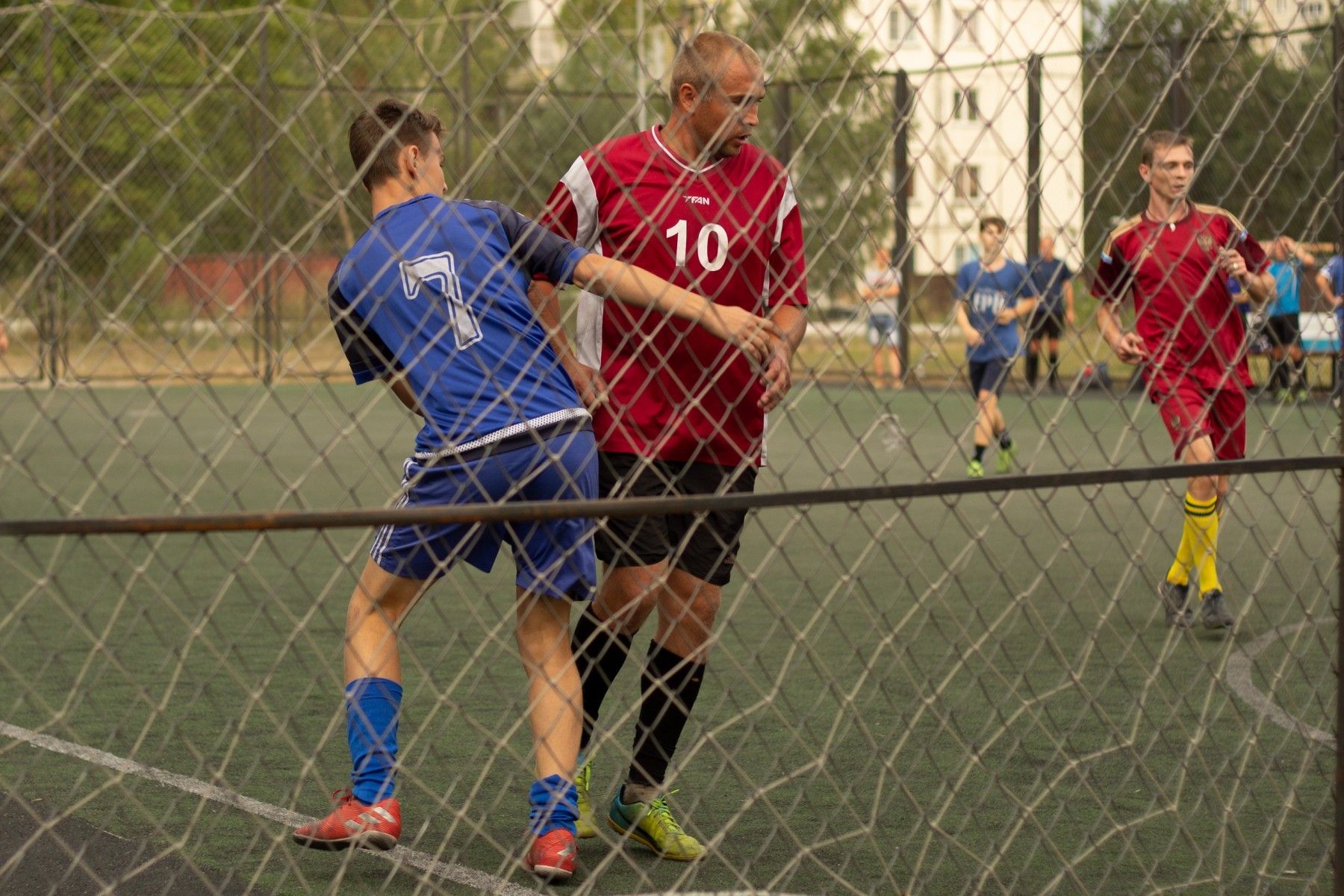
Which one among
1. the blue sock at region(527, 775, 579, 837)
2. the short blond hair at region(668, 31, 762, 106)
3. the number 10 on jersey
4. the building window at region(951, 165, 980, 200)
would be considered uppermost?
the short blond hair at region(668, 31, 762, 106)

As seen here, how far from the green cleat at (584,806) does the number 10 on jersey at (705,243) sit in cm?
114

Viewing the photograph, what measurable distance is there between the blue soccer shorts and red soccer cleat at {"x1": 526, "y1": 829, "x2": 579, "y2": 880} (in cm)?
49

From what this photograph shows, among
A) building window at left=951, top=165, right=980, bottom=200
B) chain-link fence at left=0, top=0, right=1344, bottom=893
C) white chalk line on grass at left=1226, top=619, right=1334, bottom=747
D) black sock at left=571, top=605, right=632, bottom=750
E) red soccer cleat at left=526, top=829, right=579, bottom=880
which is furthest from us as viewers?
white chalk line on grass at left=1226, top=619, right=1334, bottom=747

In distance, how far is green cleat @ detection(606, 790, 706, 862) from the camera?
341 cm

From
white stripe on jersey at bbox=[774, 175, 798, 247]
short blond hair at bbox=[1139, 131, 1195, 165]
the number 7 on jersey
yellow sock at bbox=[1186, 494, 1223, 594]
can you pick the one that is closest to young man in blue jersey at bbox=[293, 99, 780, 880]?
the number 7 on jersey

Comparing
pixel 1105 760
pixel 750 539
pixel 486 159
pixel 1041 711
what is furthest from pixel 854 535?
pixel 486 159

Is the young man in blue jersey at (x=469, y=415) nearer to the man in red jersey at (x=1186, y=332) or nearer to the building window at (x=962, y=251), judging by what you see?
the building window at (x=962, y=251)

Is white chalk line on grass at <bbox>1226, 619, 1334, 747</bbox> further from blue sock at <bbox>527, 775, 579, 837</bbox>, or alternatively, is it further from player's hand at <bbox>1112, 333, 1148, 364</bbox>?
blue sock at <bbox>527, 775, 579, 837</bbox>

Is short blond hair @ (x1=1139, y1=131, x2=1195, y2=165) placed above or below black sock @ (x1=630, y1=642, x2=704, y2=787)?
above

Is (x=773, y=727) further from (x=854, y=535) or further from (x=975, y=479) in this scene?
(x=854, y=535)

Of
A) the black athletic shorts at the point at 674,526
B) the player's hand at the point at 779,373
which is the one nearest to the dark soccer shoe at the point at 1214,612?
the black athletic shorts at the point at 674,526

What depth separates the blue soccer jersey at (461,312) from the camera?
2.90m

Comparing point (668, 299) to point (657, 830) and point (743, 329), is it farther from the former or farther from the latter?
point (657, 830)

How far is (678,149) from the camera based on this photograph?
3.44 meters
